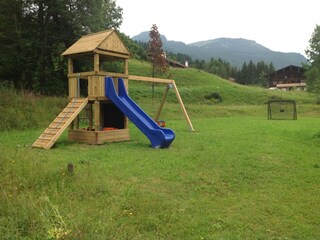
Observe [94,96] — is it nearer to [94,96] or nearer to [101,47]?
[94,96]

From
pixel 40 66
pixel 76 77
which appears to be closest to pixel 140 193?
pixel 76 77

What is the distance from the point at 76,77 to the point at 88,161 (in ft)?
17.5

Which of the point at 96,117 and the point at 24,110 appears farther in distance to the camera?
the point at 24,110

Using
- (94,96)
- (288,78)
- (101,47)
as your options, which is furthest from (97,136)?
(288,78)

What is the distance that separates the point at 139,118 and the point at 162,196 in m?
5.99

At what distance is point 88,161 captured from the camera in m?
8.09

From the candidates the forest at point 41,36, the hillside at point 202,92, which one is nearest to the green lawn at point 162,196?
the forest at point 41,36

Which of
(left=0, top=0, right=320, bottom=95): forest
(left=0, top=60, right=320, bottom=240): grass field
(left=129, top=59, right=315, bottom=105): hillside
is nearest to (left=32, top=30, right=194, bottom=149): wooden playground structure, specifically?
(left=0, top=60, right=320, bottom=240): grass field

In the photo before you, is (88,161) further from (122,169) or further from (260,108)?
(260,108)

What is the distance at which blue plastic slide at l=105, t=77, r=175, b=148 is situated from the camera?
10.9 metres

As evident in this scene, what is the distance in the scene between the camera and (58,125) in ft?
37.6

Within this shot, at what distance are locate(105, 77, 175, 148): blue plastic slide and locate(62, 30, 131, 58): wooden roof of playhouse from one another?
1.07 metres

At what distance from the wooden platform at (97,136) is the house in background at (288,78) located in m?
84.1

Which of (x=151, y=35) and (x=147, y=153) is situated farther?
(x=151, y=35)
